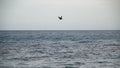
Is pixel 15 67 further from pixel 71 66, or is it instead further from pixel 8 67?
pixel 71 66

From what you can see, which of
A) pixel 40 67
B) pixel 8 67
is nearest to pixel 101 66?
pixel 40 67

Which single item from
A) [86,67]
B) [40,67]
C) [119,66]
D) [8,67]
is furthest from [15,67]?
[119,66]

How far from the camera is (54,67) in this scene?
11898 mm

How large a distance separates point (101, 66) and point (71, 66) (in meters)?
1.69

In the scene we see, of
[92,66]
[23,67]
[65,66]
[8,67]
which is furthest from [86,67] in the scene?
[8,67]

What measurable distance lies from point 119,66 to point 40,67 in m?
4.28

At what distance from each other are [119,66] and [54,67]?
351 cm

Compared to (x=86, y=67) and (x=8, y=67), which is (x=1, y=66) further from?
(x=86, y=67)

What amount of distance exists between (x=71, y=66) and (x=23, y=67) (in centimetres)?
271

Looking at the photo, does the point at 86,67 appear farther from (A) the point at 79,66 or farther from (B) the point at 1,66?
(B) the point at 1,66

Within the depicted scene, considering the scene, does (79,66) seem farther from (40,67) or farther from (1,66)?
(1,66)

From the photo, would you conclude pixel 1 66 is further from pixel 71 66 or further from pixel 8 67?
pixel 71 66

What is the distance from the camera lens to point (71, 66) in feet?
40.7

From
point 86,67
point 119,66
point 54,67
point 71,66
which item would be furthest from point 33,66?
point 119,66
